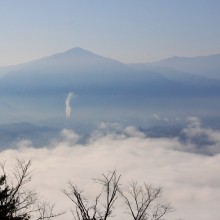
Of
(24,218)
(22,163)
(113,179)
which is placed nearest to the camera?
(24,218)

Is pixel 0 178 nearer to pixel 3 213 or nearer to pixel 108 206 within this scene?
pixel 3 213

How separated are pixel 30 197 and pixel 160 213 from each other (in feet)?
30.5

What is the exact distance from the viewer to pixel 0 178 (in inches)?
945

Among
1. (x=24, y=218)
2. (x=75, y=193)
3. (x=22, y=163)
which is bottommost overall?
(x=24, y=218)

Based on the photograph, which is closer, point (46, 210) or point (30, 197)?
point (30, 197)

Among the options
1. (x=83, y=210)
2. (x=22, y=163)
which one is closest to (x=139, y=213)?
(x=83, y=210)

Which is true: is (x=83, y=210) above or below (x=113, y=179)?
below

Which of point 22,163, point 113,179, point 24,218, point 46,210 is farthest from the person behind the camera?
point 46,210

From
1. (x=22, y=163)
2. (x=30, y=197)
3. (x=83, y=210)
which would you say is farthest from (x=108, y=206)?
(x=22, y=163)

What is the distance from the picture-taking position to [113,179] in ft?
81.1

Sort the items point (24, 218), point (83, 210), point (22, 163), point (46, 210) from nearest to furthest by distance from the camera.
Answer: point (83, 210) < point (24, 218) < point (22, 163) < point (46, 210)

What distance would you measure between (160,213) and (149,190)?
1.84m

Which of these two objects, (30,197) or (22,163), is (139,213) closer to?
(30,197)

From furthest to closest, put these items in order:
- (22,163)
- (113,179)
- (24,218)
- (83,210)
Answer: (22,163) → (113,179) → (24,218) → (83,210)
